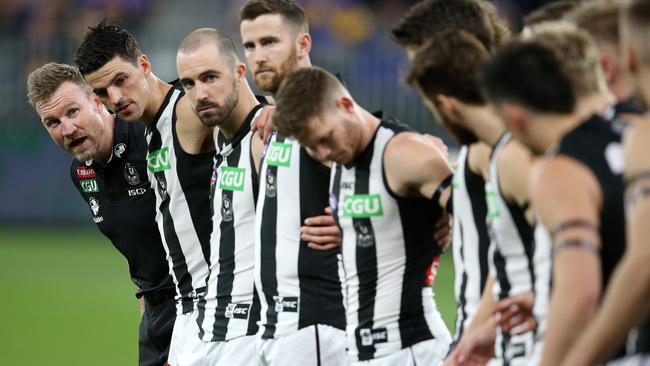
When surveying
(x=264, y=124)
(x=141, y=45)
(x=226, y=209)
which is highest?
(x=141, y=45)

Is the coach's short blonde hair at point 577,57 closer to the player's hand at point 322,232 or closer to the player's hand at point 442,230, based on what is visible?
the player's hand at point 442,230

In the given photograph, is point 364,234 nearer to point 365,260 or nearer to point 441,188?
point 365,260

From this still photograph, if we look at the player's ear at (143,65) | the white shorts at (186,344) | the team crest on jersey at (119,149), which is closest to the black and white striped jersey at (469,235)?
the white shorts at (186,344)

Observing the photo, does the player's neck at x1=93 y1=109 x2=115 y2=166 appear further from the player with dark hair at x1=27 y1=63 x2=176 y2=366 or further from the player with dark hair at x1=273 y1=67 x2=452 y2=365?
the player with dark hair at x1=273 y1=67 x2=452 y2=365

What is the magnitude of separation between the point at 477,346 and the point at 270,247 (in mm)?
1815

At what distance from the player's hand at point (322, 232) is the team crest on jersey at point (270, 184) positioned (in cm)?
27

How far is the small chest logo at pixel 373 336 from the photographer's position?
552cm

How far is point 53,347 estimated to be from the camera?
12.6 metres

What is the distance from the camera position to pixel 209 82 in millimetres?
6574

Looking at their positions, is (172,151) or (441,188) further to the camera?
(172,151)

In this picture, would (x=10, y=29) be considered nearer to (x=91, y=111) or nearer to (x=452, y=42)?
(x=91, y=111)

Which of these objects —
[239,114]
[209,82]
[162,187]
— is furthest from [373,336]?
[162,187]

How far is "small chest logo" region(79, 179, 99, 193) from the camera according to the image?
7707mm

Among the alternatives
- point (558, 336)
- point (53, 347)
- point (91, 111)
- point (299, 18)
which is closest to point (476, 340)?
point (558, 336)
